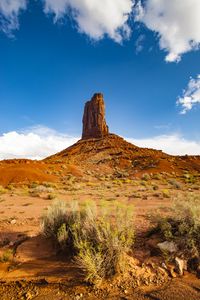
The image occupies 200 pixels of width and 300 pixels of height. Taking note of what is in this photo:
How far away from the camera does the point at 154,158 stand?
52.7 metres

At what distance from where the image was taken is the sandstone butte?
35438 mm

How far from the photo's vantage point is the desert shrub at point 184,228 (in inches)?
213

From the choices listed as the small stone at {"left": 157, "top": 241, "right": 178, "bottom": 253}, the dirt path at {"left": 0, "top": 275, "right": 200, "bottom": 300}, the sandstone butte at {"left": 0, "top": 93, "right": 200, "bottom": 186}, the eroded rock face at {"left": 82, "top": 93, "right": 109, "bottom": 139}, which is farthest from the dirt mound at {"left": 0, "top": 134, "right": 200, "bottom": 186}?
the small stone at {"left": 157, "top": 241, "right": 178, "bottom": 253}

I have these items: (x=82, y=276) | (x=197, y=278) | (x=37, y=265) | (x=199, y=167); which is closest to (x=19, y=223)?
(x=37, y=265)

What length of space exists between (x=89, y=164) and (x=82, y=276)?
50.1m

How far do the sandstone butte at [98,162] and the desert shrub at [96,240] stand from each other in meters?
24.8

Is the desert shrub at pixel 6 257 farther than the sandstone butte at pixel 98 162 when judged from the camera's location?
No

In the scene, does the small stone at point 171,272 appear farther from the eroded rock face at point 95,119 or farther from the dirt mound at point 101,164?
the eroded rock face at point 95,119

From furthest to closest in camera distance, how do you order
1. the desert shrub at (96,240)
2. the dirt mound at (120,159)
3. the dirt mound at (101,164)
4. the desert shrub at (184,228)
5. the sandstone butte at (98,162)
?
the dirt mound at (120,159) < the sandstone butte at (98,162) < the dirt mound at (101,164) < the desert shrub at (184,228) < the desert shrub at (96,240)

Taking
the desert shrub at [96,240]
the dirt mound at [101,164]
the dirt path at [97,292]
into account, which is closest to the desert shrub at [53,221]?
the desert shrub at [96,240]

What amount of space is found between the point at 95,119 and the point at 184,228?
8036 cm

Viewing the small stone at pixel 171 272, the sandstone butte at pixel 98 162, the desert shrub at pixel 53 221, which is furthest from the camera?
the sandstone butte at pixel 98 162

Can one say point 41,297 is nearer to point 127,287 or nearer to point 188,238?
point 127,287

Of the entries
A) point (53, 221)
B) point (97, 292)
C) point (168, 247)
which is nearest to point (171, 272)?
point (168, 247)
